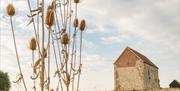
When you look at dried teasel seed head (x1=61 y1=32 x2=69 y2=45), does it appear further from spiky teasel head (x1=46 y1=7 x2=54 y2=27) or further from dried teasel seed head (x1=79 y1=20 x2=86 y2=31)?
spiky teasel head (x1=46 y1=7 x2=54 y2=27)

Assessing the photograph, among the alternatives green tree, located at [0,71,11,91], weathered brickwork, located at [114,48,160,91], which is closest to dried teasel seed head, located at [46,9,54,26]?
green tree, located at [0,71,11,91]

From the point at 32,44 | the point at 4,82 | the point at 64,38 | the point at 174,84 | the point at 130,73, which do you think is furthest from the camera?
the point at 174,84

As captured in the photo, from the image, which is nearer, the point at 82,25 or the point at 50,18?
the point at 50,18

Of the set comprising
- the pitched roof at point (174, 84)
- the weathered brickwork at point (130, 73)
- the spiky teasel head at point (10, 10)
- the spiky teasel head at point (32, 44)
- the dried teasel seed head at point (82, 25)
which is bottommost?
the pitched roof at point (174, 84)

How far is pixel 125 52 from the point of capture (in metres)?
51.5

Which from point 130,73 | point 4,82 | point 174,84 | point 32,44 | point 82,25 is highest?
point 82,25

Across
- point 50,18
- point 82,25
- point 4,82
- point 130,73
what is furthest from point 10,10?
point 130,73

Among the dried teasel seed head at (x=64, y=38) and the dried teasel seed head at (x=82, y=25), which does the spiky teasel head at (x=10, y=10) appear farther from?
the dried teasel seed head at (x=82, y=25)

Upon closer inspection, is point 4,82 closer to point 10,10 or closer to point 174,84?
point 174,84

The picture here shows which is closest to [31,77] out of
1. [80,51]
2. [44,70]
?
[44,70]

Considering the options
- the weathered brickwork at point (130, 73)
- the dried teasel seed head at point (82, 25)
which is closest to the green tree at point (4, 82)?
the weathered brickwork at point (130, 73)

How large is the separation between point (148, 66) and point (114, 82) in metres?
6.52

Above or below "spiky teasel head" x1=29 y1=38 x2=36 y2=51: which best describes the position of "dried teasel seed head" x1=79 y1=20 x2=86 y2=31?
above

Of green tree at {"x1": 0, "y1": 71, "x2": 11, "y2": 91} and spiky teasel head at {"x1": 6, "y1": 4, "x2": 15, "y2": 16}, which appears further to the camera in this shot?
green tree at {"x1": 0, "y1": 71, "x2": 11, "y2": 91}
